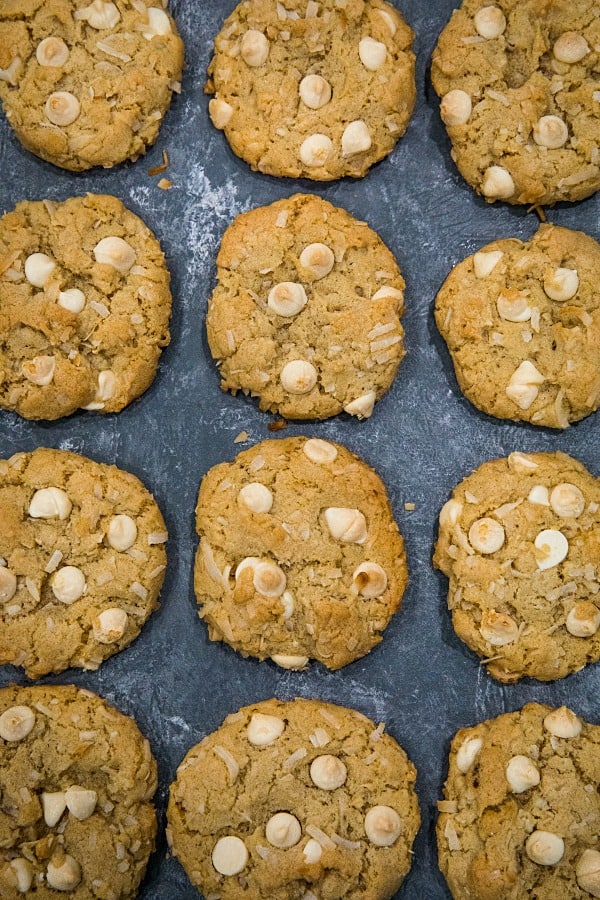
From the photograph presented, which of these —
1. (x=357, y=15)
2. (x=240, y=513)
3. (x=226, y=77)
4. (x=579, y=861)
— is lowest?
(x=579, y=861)

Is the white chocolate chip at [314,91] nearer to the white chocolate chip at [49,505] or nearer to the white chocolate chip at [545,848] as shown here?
the white chocolate chip at [49,505]

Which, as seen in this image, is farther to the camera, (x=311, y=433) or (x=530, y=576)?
(x=311, y=433)

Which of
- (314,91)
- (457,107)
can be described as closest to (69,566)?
(314,91)

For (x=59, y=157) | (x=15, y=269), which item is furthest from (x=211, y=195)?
(x=15, y=269)

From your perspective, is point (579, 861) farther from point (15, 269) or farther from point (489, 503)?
point (15, 269)

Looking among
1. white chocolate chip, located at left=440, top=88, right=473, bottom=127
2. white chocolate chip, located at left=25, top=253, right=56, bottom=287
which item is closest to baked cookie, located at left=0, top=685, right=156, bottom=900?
white chocolate chip, located at left=25, top=253, right=56, bottom=287

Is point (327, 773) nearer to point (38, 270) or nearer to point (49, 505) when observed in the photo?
point (49, 505)

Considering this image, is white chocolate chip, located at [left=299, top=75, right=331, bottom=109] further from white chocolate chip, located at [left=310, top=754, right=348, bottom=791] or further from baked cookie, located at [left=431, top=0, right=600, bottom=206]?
white chocolate chip, located at [left=310, top=754, right=348, bottom=791]
